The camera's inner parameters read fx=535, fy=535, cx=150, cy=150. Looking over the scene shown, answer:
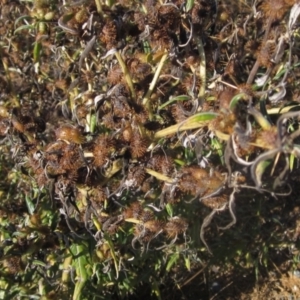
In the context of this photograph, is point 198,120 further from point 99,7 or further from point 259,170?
point 99,7

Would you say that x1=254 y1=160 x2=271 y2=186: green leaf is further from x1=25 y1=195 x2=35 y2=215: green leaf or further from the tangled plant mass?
x1=25 y1=195 x2=35 y2=215: green leaf

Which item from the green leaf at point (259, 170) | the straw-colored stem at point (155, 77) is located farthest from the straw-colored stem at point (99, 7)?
the green leaf at point (259, 170)

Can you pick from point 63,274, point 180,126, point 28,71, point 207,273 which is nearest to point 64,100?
point 28,71

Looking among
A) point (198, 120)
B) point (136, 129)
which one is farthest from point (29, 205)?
point (198, 120)

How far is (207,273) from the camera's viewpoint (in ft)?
8.29

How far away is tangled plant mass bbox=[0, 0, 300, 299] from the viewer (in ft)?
3.90

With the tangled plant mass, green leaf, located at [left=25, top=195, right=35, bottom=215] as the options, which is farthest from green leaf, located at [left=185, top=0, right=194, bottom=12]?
green leaf, located at [left=25, top=195, right=35, bottom=215]

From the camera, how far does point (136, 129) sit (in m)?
1.35

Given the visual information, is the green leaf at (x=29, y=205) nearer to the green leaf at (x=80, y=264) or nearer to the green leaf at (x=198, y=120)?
the green leaf at (x=80, y=264)

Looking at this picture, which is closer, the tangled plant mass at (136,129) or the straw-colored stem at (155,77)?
the tangled plant mass at (136,129)

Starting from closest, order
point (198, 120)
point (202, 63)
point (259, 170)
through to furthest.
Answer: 1. point (259, 170)
2. point (198, 120)
3. point (202, 63)

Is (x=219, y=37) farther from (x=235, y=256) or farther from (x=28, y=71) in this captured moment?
(x=235, y=256)

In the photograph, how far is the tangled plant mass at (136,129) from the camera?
1.19 metres

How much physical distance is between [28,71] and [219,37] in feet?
3.03
